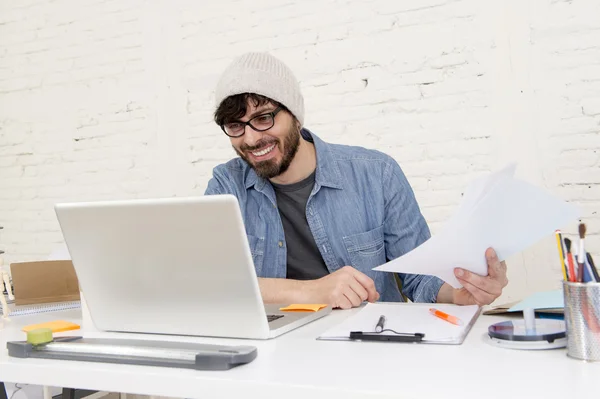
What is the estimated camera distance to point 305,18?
256cm

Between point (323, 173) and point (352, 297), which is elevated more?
point (323, 173)

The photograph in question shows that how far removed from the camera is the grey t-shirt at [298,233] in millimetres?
1723

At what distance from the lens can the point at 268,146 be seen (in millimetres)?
1703

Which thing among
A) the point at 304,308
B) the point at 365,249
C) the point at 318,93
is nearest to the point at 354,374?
the point at 304,308

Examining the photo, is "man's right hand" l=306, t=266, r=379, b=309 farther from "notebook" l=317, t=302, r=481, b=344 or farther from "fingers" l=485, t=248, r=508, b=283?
"fingers" l=485, t=248, r=508, b=283

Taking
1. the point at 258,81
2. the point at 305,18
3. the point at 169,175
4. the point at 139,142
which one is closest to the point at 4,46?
the point at 139,142

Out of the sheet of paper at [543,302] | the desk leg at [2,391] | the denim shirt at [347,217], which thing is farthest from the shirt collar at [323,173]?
the desk leg at [2,391]

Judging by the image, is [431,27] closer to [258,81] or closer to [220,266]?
[258,81]

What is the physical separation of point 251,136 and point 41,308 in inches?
26.9

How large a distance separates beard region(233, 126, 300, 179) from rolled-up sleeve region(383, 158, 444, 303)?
0.92ft

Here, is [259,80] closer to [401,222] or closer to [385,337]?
[401,222]

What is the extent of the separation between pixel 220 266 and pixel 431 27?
1.72 metres

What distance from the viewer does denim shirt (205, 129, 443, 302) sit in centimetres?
169

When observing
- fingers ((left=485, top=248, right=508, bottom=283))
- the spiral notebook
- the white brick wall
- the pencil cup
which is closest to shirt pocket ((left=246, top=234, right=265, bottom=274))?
the spiral notebook
